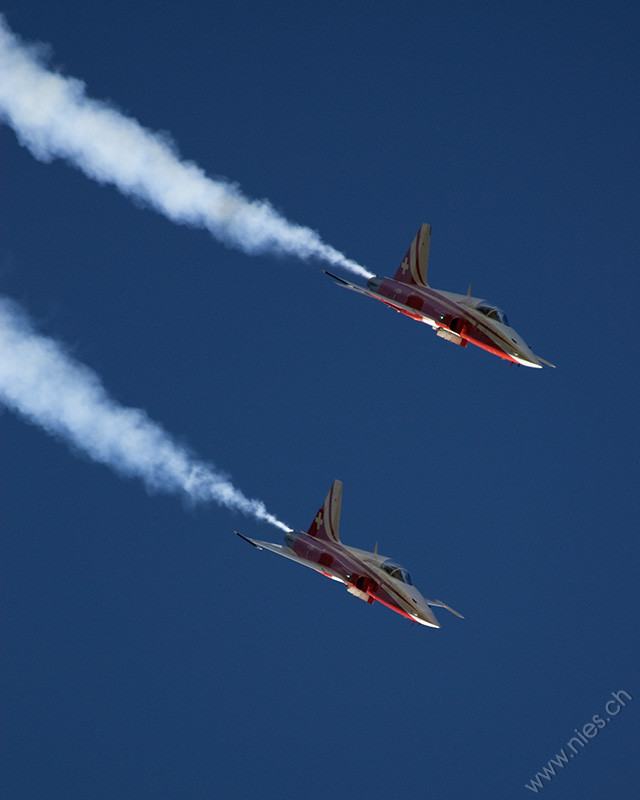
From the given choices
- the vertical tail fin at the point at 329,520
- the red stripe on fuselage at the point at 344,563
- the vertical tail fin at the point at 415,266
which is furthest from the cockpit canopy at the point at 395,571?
the vertical tail fin at the point at 415,266

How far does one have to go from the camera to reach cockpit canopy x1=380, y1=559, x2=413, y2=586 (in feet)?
288

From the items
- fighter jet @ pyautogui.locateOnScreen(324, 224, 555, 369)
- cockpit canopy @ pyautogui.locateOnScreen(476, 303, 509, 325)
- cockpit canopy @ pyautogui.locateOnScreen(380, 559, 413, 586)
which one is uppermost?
cockpit canopy @ pyautogui.locateOnScreen(476, 303, 509, 325)

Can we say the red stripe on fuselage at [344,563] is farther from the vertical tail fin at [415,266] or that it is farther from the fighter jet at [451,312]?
the vertical tail fin at [415,266]

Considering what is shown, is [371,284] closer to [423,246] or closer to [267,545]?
[423,246]

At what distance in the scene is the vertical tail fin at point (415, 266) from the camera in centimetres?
8850

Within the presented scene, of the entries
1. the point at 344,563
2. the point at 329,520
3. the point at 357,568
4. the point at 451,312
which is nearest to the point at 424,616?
the point at 357,568

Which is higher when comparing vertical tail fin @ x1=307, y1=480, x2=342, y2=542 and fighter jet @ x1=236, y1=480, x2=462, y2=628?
vertical tail fin @ x1=307, y1=480, x2=342, y2=542

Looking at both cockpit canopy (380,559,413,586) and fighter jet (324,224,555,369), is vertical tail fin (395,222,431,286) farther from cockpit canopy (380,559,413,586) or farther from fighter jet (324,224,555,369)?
cockpit canopy (380,559,413,586)

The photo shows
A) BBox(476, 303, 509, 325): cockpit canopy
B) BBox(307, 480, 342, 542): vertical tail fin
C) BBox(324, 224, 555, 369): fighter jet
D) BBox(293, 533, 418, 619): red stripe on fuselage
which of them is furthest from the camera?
BBox(307, 480, 342, 542): vertical tail fin

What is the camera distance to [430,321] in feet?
283

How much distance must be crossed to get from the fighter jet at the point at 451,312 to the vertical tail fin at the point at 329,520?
1267 centimetres

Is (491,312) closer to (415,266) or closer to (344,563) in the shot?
(415,266)

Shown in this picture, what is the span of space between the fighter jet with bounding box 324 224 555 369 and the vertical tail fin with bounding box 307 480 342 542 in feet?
41.6

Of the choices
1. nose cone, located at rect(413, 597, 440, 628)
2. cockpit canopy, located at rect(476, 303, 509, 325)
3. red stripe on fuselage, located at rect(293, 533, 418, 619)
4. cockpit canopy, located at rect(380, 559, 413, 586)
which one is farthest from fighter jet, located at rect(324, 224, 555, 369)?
nose cone, located at rect(413, 597, 440, 628)
